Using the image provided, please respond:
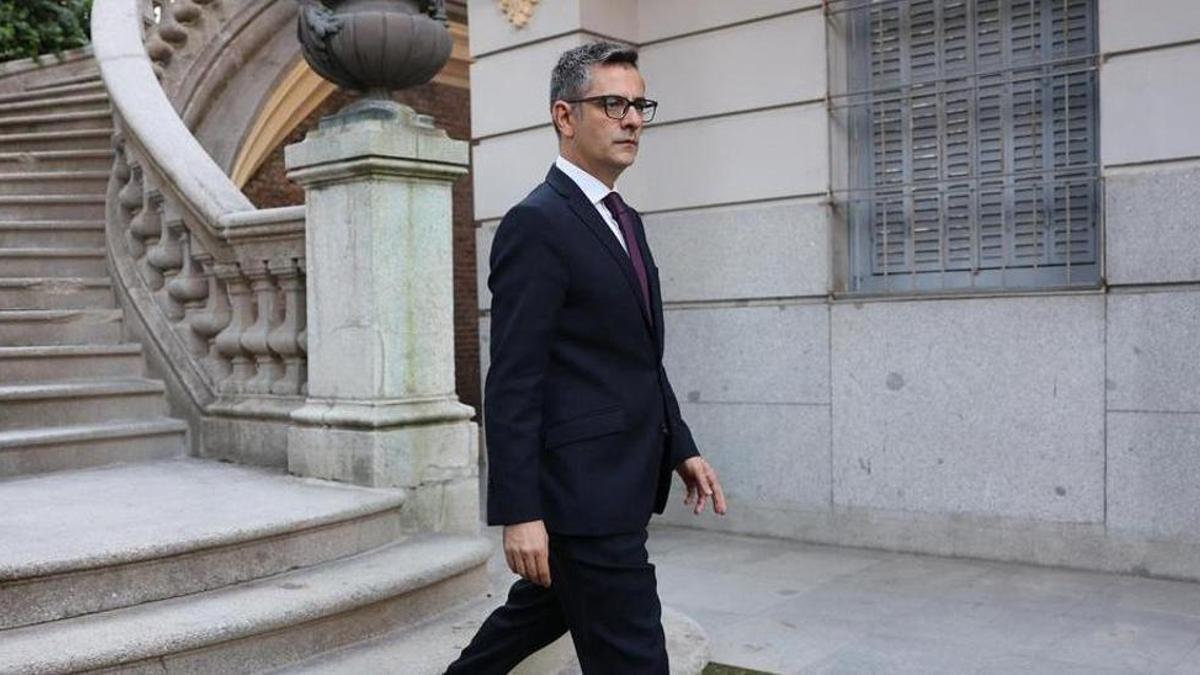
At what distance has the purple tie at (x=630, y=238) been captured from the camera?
122 inches

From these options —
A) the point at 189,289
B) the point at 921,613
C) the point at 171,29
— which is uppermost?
the point at 171,29

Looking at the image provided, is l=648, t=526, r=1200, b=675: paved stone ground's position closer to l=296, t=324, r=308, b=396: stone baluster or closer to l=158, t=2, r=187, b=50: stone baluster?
Answer: l=296, t=324, r=308, b=396: stone baluster

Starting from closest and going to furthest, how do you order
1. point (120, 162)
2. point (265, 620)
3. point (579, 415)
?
point (579, 415)
point (265, 620)
point (120, 162)

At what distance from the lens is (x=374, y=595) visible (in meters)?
4.37

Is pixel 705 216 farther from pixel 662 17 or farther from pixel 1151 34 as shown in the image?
pixel 1151 34

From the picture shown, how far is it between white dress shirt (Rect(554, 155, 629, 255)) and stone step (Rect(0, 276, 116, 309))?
206 inches

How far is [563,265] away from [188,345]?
14.1ft

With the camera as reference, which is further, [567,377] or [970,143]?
[970,143]

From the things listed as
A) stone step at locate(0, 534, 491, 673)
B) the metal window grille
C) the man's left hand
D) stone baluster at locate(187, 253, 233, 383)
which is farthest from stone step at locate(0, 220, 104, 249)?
the man's left hand

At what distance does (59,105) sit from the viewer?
1009 cm

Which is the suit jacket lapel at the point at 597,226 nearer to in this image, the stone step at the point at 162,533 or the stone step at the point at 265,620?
the stone step at the point at 265,620

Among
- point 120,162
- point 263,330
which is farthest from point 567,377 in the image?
point 120,162

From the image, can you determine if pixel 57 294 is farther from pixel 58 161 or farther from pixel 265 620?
pixel 265 620

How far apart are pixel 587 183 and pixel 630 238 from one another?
21cm
